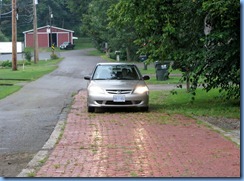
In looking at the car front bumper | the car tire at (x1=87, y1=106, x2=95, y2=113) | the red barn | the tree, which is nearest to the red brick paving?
the car front bumper

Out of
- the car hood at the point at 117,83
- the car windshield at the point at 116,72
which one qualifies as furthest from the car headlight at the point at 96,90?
the car windshield at the point at 116,72

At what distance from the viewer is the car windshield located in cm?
1428

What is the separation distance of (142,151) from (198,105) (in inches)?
291

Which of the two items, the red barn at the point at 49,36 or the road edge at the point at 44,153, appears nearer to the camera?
the road edge at the point at 44,153

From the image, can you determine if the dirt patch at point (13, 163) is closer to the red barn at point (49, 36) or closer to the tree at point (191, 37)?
the tree at point (191, 37)

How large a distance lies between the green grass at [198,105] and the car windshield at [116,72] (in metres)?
1.24

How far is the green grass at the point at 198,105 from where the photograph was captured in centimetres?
1281

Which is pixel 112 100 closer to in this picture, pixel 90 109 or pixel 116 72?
pixel 90 109

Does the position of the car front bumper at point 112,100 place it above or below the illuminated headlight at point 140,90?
below

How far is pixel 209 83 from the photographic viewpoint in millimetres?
13289

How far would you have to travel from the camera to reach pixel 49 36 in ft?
287

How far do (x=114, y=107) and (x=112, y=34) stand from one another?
36.1 meters

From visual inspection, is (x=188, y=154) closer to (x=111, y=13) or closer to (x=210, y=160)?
(x=210, y=160)

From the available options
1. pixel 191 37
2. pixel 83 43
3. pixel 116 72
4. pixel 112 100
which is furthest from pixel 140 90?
pixel 83 43
